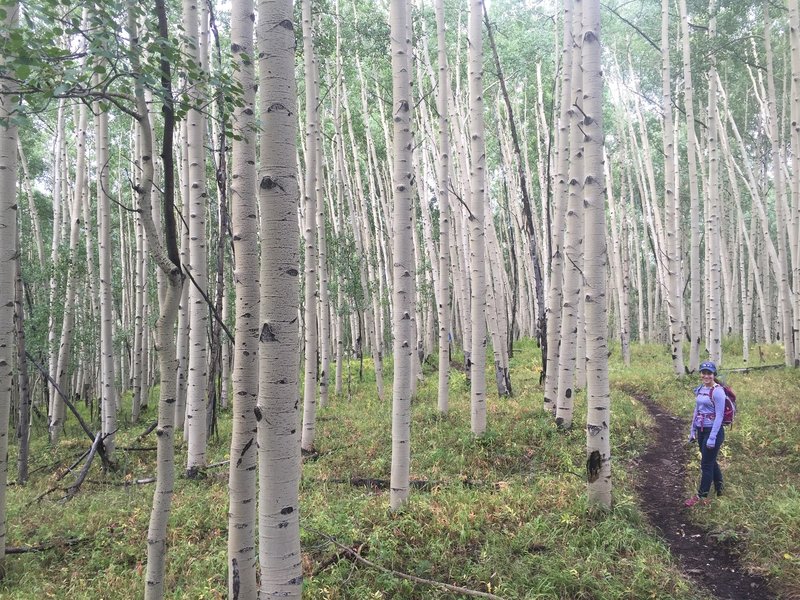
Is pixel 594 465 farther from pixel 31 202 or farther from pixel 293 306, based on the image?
pixel 31 202

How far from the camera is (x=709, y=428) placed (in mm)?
6016

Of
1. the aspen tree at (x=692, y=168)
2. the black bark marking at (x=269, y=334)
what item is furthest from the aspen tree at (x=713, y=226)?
the black bark marking at (x=269, y=334)

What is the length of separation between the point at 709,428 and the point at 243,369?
18.5 ft

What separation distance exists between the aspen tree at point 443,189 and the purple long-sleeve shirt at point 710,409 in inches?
172

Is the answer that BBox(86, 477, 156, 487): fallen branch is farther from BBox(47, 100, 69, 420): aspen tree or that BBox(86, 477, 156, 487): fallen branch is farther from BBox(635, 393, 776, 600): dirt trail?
BBox(635, 393, 776, 600): dirt trail

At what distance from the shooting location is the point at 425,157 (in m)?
14.9

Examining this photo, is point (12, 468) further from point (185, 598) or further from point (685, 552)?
point (685, 552)

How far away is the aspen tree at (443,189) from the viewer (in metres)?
8.52

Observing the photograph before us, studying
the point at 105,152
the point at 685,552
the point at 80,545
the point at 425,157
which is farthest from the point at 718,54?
the point at 80,545

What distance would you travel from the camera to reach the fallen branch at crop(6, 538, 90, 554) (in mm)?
4966

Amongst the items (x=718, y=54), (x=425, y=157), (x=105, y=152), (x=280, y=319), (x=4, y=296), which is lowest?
(x=280, y=319)

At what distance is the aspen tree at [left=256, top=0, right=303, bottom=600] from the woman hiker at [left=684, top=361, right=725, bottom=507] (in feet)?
17.0

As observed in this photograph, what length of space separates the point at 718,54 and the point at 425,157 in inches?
297

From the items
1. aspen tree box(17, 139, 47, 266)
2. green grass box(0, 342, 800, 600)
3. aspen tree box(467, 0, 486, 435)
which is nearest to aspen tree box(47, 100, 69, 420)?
aspen tree box(17, 139, 47, 266)
